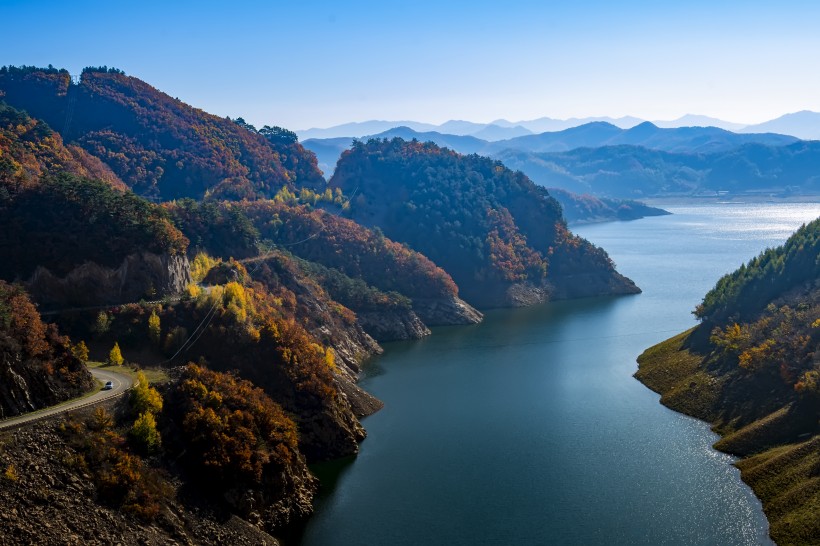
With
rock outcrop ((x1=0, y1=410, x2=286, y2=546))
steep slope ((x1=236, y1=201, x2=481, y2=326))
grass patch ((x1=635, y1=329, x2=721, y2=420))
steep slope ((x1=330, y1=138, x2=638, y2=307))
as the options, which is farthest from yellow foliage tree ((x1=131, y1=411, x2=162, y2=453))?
steep slope ((x1=330, y1=138, x2=638, y2=307))

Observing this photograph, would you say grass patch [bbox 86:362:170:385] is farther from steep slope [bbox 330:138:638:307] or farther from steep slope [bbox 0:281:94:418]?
steep slope [bbox 330:138:638:307]

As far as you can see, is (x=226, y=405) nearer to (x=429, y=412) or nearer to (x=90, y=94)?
(x=429, y=412)

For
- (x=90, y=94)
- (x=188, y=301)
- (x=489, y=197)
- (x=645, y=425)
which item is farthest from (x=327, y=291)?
(x=90, y=94)

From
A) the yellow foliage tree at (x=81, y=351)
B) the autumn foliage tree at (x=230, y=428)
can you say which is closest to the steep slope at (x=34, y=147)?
the yellow foliage tree at (x=81, y=351)

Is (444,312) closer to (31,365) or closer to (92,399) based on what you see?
(92,399)

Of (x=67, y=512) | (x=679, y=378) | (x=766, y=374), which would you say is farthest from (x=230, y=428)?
(x=679, y=378)
